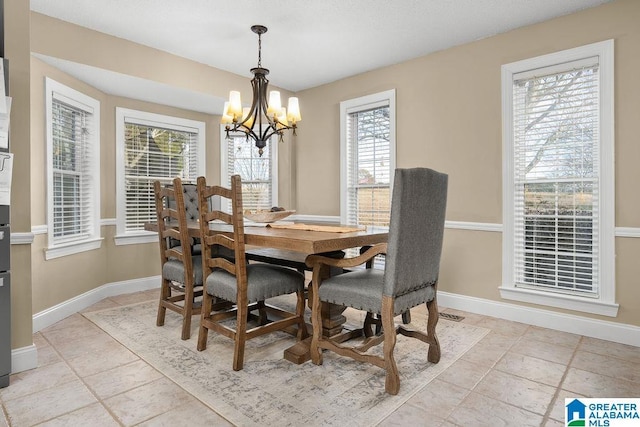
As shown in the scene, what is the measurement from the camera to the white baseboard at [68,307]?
7.47 feet

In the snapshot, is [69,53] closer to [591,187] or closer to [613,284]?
[591,187]

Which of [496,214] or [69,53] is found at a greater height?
[69,53]

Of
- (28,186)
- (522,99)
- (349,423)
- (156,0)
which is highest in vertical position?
(156,0)

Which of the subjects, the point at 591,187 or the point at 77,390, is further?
the point at 591,187

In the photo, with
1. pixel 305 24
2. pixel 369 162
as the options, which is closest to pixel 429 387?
pixel 369 162

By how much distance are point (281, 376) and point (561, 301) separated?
237cm

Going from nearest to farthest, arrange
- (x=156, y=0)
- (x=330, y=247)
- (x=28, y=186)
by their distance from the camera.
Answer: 1. (x=330, y=247)
2. (x=28, y=186)
3. (x=156, y=0)

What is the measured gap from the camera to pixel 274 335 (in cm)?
287

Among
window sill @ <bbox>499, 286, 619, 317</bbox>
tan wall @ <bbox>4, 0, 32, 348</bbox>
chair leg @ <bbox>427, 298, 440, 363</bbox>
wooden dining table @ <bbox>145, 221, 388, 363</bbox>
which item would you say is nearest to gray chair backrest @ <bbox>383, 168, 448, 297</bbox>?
chair leg @ <bbox>427, 298, 440, 363</bbox>

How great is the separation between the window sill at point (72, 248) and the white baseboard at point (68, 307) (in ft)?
1.41

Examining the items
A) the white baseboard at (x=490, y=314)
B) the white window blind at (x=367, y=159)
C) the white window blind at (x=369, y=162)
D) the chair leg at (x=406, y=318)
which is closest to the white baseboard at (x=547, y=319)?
the white baseboard at (x=490, y=314)

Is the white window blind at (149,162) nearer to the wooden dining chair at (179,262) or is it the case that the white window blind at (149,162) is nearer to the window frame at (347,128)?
the wooden dining chair at (179,262)

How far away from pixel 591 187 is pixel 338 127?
271 cm

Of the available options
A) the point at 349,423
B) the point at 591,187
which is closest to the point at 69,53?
the point at 349,423
